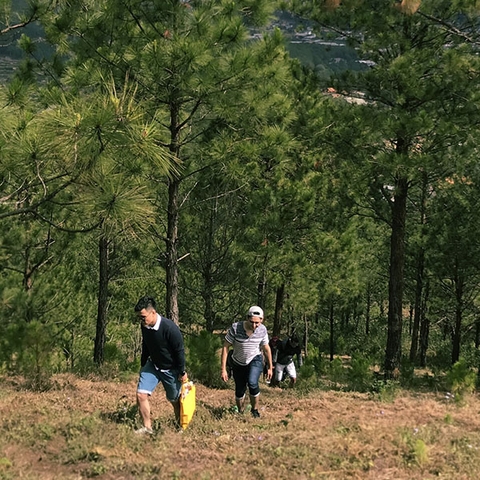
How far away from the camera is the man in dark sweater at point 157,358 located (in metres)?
4.88

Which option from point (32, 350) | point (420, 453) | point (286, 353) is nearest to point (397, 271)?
point (286, 353)

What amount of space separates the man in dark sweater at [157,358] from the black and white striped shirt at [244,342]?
3.19ft

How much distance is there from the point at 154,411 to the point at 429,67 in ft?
24.0

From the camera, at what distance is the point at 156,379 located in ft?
16.5

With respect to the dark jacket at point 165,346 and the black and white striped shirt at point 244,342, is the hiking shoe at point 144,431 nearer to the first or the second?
the dark jacket at point 165,346

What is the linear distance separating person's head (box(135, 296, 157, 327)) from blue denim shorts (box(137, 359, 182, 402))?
0.54 metres

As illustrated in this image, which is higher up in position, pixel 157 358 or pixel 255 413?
pixel 157 358

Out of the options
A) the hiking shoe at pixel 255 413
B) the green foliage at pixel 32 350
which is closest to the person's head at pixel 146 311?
the hiking shoe at pixel 255 413

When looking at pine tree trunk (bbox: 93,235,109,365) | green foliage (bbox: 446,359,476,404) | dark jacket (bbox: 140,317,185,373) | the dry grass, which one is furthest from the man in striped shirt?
pine tree trunk (bbox: 93,235,109,365)

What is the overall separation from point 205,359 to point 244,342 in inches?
130

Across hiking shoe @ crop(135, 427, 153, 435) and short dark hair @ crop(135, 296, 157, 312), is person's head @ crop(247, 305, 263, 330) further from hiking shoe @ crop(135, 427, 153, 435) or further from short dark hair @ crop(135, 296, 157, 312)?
hiking shoe @ crop(135, 427, 153, 435)

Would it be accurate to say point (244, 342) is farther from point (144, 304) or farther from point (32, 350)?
point (32, 350)

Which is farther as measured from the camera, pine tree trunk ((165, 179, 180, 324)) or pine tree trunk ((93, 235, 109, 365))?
pine tree trunk ((93, 235, 109, 365))

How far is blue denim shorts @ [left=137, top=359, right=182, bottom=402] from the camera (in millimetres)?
4949
